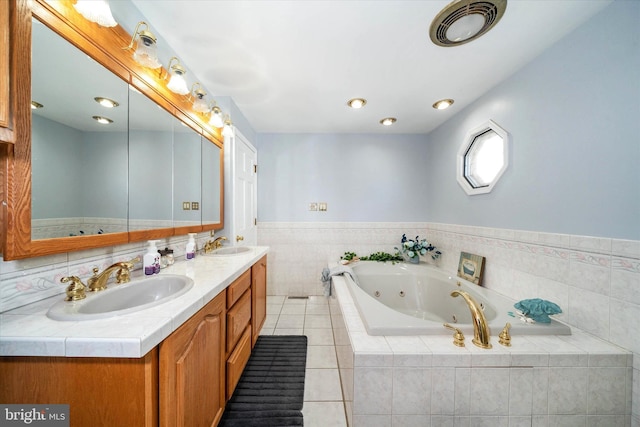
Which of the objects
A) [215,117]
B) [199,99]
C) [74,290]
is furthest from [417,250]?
[74,290]

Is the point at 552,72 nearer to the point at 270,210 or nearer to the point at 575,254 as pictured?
the point at 575,254

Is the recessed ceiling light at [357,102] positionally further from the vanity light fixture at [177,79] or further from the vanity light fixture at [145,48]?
the vanity light fixture at [145,48]

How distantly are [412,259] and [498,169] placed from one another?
1290mm

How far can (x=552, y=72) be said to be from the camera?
1.30m

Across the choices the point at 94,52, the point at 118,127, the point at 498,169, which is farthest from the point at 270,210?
the point at 498,169

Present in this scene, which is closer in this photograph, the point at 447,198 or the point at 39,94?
the point at 39,94

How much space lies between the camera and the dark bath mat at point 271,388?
1.20 metres

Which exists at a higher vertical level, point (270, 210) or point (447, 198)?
point (447, 198)

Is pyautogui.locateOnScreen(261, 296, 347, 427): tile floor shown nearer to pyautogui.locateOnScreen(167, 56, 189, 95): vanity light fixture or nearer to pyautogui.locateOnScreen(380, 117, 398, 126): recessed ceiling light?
pyautogui.locateOnScreen(167, 56, 189, 95): vanity light fixture

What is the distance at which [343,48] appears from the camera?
4.43ft

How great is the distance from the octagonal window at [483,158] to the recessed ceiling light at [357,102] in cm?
109

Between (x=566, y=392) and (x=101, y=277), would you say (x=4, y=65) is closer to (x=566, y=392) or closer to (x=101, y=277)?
(x=101, y=277)

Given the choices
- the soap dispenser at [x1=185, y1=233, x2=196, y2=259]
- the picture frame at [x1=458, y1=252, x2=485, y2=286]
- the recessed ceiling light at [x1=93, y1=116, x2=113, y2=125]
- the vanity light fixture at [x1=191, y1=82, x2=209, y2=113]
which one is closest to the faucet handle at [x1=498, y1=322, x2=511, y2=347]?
the picture frame at [x1=458, y1=252, x2=485, y2=286]

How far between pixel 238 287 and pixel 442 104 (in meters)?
2.45
